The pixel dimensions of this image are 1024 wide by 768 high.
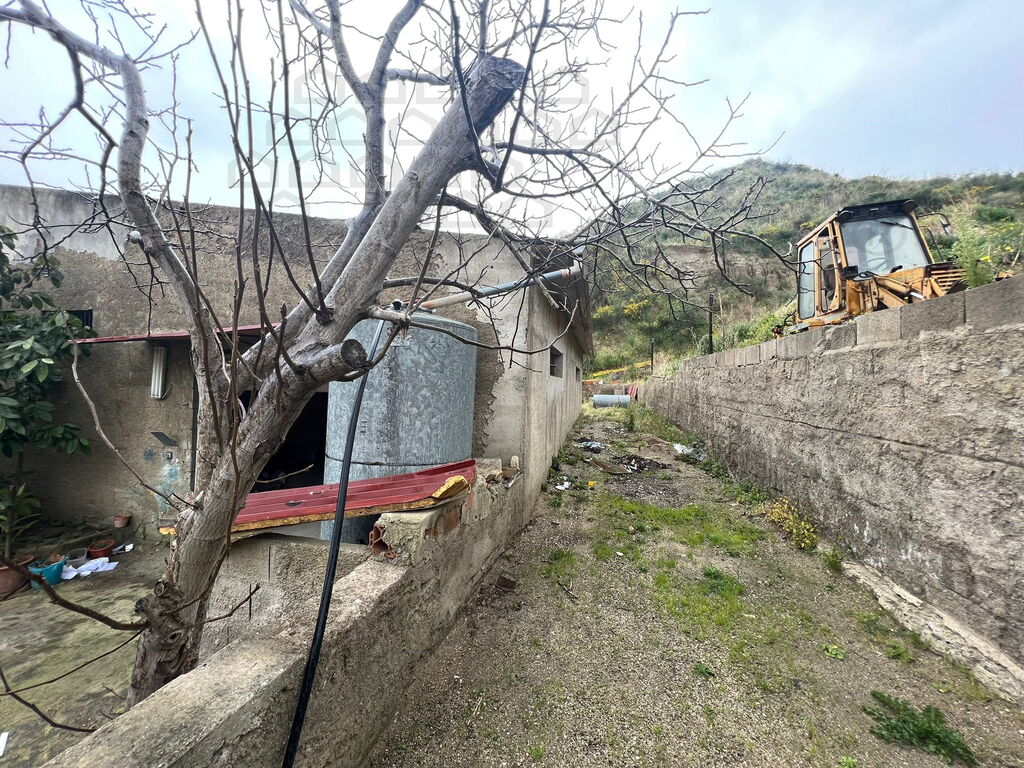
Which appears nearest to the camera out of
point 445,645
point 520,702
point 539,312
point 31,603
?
point 520,702

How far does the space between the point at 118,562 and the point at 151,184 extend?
4.02 m

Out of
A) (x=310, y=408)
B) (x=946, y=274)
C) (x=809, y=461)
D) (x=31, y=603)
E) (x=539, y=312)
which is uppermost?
(x=946, y=274)

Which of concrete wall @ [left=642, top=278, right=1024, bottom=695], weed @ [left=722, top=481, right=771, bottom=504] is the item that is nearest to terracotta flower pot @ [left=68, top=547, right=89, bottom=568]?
concrete wall @ [left=642, top=278, right=1024, bottom=695]

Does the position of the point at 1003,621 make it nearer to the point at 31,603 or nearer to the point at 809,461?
the point at 809,461

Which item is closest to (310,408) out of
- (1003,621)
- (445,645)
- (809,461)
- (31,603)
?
(31,603)

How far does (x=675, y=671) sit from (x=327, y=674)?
186 centimetres

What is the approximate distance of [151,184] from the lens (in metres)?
2.01

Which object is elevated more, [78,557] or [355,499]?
[355,499]

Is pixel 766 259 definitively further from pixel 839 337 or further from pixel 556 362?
Result: pixel 839 337

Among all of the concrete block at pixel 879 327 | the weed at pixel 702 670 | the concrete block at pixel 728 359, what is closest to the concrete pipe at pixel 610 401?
the concrete block at pixel 728 359

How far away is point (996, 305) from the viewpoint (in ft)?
7.07

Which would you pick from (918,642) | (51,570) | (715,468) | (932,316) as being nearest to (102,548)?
(51,570)

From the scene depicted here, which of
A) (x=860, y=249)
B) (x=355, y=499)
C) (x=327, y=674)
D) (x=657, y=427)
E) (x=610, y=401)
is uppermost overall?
(x=860, y=249)

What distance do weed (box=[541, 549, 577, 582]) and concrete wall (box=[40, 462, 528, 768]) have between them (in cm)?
73
